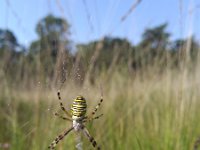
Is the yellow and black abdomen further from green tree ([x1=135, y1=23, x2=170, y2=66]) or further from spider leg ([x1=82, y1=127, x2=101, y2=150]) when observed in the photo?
green tree ([x1=135, y1=23, x2=170, y2=66])

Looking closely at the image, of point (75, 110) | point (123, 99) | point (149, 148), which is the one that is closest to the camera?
point (75, 110)

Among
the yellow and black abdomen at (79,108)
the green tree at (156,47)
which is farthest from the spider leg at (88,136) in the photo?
the green tree at (156,47)

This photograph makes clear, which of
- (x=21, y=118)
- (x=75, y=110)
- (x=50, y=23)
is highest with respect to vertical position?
(x=50, y=23)

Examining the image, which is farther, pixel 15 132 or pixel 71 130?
pixel 15 132

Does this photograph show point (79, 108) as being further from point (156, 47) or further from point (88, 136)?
point (156, 47)

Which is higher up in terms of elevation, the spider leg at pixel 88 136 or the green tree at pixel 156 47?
the green tree at pixel 156 47

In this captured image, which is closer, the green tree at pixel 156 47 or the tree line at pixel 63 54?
the tree line at pixel 63 54

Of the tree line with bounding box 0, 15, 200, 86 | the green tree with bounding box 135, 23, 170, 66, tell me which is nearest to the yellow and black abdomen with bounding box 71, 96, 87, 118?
the tree line with bounding box 0, 15, 200, 86


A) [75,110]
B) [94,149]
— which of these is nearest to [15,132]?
[94,149]

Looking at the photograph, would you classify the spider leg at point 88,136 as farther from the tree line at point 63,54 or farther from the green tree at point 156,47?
the green tree at point 156,47

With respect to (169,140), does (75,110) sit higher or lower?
higher

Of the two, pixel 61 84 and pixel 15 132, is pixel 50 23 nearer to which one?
pixel 15 132
